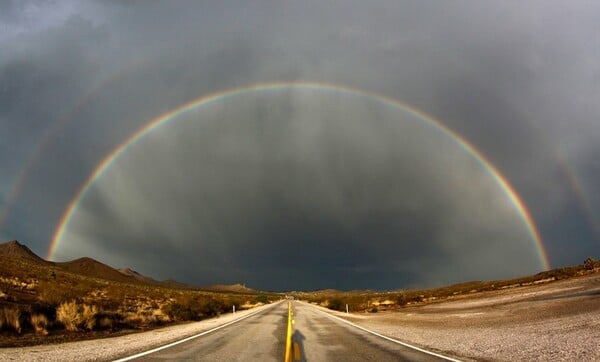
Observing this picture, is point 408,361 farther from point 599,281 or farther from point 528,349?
point 599,281

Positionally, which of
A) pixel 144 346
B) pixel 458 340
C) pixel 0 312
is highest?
pixel 0 312

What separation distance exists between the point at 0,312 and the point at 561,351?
21010 mm

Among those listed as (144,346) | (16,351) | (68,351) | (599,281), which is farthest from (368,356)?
(599,281)

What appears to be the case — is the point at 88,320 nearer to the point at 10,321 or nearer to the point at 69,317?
the point at 69,317

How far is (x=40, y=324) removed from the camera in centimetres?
1844

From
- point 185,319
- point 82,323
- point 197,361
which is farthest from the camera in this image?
point 185,319

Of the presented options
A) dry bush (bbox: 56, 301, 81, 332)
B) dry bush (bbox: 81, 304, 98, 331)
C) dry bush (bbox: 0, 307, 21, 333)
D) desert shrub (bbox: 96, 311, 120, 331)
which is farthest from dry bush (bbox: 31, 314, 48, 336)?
desert shrub (bbox: 96, 311, 120, 331)

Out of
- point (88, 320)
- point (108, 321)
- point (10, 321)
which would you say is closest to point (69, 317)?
point (88, 320)

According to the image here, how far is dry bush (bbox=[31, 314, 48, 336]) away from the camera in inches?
699

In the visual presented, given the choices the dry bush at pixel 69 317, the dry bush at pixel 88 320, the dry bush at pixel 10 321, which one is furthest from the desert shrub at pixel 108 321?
the dry bush at pixel 10 321

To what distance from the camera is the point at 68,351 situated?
491 inches

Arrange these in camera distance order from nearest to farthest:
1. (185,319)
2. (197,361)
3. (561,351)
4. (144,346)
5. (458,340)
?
(197,361)
(561,351)
(144,346)
(458,340)
(185,319)

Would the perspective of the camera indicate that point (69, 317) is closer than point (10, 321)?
No

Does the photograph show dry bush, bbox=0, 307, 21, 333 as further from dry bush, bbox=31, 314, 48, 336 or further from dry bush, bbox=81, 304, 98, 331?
dry bush, bbox=81, 304, 98, 331
